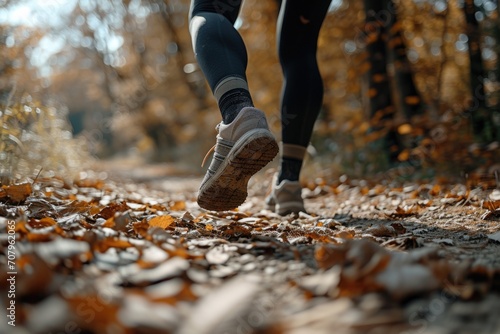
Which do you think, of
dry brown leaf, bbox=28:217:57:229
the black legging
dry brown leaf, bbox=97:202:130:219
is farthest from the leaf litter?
the black legging

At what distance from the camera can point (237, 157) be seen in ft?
4.61

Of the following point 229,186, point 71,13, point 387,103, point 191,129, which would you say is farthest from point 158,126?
point 229,186

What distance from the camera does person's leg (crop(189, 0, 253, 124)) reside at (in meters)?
1.45

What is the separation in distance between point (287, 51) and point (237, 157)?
701mm

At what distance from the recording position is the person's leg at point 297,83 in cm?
181

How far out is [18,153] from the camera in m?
2.10

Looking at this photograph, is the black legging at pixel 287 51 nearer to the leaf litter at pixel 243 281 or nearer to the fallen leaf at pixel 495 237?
the leaf litter at pixel 243 281

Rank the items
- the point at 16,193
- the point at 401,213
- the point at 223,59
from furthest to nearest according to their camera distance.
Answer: the point at 401,213, the point at 16,193, the point at 223,59

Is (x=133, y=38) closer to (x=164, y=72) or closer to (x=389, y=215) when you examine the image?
(x=164, y=72)

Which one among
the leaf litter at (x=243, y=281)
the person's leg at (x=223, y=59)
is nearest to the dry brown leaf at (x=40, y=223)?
the leaf litter at (x=243, y=281)

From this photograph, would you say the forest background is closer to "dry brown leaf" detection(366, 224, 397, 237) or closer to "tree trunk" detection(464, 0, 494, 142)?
"tree trunk" detection(464, 0, 494, 142)

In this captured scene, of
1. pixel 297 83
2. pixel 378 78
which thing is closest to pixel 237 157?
pixel 297 83

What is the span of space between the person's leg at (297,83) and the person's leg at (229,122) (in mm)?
355

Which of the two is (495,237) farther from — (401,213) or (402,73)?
(402,73)
